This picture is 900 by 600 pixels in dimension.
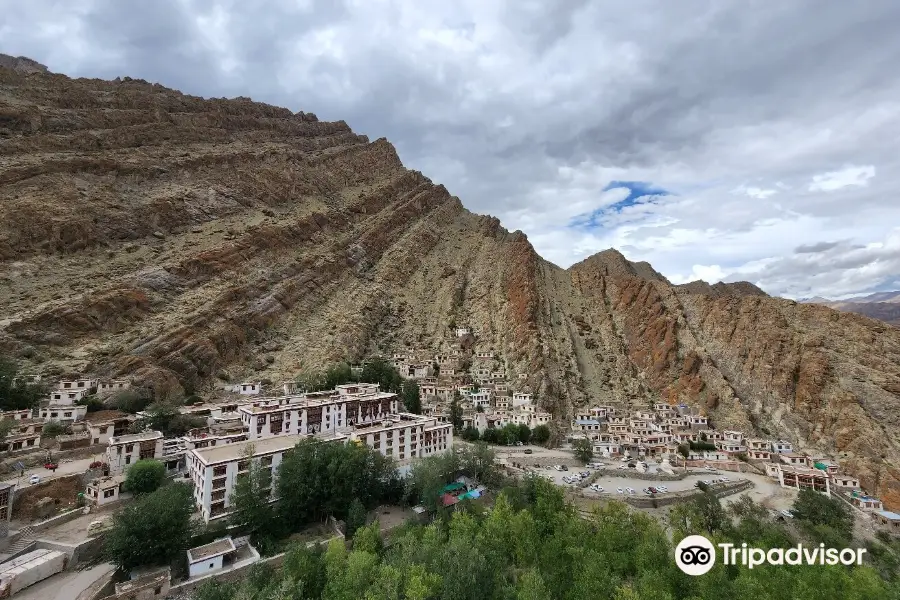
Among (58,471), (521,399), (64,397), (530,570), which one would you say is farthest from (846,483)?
(64,397)

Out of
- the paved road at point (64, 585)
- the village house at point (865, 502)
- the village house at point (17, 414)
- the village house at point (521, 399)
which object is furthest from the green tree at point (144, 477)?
the village house at point (865, 502)

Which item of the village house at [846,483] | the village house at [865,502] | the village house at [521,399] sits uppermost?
the village house at [521,399]

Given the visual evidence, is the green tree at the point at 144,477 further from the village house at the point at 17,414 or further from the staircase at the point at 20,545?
the village house at the point at 17,414

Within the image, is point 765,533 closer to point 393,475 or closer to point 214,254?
point 393,475

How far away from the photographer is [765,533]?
2764 cm

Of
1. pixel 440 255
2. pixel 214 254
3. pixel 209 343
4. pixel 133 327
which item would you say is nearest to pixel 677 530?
pixel 209 343

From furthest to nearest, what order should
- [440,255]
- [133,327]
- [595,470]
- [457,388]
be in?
[440,255] < [457,388] < [133,327] < [595,470]

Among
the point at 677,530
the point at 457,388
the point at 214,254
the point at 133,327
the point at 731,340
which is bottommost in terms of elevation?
the point at 677,530

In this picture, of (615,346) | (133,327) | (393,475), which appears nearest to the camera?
(393,475)

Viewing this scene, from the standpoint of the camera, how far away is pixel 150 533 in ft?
72.7

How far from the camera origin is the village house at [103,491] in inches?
1069

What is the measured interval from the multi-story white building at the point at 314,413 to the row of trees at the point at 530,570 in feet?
46.7

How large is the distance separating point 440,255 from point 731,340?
2362 inches

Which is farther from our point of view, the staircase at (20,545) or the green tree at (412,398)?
the green tree at (412,398)
